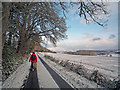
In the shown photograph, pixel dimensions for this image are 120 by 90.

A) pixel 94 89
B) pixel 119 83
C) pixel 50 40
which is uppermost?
pixel 50 40

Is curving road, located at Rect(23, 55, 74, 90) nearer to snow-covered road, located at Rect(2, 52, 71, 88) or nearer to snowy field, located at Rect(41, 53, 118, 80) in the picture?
snow-covered road, located at Rect(2, 52, 71, 88)

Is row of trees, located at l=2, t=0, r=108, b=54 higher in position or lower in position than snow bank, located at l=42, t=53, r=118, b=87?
higher

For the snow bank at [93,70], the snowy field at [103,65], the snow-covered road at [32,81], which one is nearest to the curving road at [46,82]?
the snow-covered road at [32,81]

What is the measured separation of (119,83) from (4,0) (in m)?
8.95

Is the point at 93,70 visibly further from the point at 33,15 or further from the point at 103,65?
the point at 33,15

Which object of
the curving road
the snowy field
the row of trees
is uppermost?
the row of trees

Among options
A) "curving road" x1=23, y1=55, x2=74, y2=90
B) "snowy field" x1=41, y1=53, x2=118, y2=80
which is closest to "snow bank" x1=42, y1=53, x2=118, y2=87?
"snowy field" x1=41, y1=53, x2=118, y2=80

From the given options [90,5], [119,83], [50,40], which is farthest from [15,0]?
[50,40]

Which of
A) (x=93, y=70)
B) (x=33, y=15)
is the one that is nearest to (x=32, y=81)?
(x=93, y=70)

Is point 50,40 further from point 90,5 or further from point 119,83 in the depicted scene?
point 119,83

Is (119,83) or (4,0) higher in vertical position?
(4,0)

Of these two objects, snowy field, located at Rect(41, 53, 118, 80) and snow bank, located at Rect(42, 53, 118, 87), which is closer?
snow bank, located at Rect(42, 53, 118, 87)

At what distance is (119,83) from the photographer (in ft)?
13.3

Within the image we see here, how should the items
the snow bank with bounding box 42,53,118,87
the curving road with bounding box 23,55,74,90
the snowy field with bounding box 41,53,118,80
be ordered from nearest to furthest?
the curving road with bounding box 23,55,74,90, the snow bank with bounding box 42,53,118,87, the snowy field with bounding box 41,53,118,80
